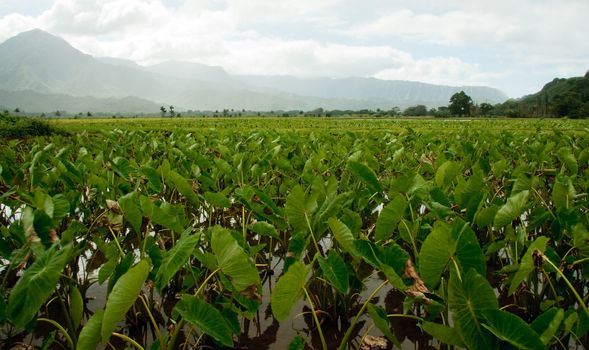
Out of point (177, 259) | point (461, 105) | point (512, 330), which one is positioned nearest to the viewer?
point (512, 330)

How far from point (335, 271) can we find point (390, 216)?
0.37 metres

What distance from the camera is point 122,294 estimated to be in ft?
3.66

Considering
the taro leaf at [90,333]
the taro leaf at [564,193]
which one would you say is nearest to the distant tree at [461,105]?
the taro leaf at [564,193]

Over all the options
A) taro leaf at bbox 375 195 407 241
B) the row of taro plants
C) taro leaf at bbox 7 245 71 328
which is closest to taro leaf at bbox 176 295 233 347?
the row of taro plants

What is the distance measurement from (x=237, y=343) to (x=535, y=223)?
150 cm

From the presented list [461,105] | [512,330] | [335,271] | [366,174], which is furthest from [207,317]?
[461,105]

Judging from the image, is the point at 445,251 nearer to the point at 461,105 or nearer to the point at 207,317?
the point at 207,317

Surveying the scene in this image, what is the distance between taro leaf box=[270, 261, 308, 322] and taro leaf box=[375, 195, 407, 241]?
19.1 inches

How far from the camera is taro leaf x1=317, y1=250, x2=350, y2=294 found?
1.41 m

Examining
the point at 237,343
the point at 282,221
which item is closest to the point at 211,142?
the point at 282,221

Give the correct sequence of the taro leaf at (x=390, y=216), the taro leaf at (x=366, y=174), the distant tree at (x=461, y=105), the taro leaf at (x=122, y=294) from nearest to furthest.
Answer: the taro leaf at (x=122, y=294), the taro leaf at (x=390, y=216), the taro leaf at (x=366, y=174), the distant tree at (x=461, y=105)

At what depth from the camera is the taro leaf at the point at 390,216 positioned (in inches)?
63.3

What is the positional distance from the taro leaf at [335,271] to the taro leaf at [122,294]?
1.84 feet

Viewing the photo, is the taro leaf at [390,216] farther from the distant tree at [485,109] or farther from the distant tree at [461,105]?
the distant tree at [485,109]
